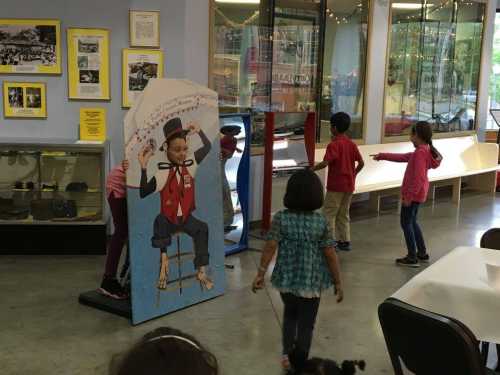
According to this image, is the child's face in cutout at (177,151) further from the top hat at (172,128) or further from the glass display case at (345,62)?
the glass display case at (345,62)

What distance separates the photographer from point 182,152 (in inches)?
169

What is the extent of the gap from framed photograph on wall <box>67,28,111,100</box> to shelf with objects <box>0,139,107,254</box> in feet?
1.78

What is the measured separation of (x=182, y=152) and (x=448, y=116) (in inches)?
267

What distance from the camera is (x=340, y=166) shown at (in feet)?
19.0

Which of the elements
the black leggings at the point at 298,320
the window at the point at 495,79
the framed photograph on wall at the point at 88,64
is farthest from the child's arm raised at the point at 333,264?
the window at the point at 495,79

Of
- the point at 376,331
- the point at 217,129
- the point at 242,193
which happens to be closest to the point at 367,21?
the point at 242,193

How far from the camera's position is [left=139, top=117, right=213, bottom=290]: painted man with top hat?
13.6ft

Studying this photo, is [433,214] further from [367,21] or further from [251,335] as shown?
[251,335]

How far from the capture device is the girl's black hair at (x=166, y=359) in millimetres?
919

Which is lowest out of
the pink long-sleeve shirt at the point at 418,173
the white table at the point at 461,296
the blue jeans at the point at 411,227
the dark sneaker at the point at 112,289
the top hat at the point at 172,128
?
the dark sneaker at the point at 112,289

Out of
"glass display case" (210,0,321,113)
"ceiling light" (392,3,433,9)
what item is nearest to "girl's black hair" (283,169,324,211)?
"glass display case" (210,0,321,113)

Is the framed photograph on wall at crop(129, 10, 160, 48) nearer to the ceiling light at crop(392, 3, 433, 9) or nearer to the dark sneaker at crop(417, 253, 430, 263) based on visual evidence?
the dark sneaker at crop(417, 253, 430, 263)

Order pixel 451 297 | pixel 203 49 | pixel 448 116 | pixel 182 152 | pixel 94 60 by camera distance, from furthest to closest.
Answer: pixel 448 116 < pixel 203 49 < pixel 94 60 < pixel 182 152 < pixel 451 297

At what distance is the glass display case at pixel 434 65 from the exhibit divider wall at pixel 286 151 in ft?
7.73
